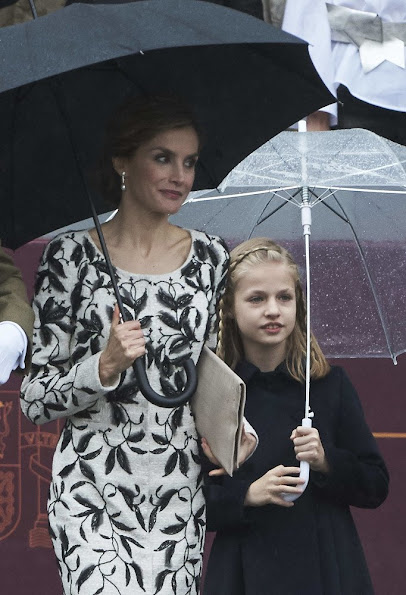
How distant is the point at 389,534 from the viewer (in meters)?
5.83

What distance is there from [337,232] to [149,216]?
3.34 feet

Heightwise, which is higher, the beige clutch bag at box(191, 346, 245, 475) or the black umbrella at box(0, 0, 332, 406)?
the black umbrella at box(0, 0, 332, 406)

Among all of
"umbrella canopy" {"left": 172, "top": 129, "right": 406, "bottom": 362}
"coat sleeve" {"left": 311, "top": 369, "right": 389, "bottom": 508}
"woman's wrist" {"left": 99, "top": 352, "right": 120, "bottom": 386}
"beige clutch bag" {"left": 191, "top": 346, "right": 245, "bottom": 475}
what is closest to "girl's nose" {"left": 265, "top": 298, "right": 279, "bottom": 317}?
"coat sleeve" {"left": 311, "top": 369, "right": 389, "bottom": 508}

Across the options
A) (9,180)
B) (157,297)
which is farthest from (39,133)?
(157,297)

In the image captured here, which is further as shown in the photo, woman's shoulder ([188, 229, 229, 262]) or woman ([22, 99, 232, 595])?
woman's shoulder ([188, 229, 229, 262])

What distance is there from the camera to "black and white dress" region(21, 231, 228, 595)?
346cm

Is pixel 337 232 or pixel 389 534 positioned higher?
pixel 337 232

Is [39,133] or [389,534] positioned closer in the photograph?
[39,133]

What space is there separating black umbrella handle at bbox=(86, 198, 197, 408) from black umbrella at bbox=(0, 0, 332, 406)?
0.07 meters

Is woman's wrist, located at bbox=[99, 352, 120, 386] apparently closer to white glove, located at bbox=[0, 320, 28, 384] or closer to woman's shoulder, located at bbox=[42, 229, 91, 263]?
white glove, located at bbox=[0, 320, 28, 384]

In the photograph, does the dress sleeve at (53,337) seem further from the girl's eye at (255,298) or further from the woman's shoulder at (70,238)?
the girl's eye at (255,298)

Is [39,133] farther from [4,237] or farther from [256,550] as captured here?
[256,550]

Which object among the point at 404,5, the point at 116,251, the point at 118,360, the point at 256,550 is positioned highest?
the point at 404,5

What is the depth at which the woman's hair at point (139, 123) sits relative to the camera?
12.0 feet
